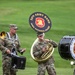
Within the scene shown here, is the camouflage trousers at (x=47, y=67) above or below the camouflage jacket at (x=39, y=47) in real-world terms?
below

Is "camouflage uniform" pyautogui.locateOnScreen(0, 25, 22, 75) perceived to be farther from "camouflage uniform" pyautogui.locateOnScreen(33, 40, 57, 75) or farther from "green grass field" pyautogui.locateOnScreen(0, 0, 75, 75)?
"green grass field" pyautogui.locateOnScreen(0, 0, 75, 75)

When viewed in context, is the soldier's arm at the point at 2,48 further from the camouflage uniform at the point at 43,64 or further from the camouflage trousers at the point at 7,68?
the camouflage uniform at the point at 43,64

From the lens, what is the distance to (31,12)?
41.7 meters

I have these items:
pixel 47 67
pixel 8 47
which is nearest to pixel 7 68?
pixel 8 47

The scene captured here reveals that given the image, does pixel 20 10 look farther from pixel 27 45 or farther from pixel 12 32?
pixel 12 32

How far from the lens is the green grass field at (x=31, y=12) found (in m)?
29.3

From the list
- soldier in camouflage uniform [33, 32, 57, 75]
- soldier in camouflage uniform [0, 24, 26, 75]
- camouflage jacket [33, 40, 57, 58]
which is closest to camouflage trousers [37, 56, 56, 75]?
soldier in camouflage uniform [33, 32, 57, 75]

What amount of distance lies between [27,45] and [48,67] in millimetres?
13273

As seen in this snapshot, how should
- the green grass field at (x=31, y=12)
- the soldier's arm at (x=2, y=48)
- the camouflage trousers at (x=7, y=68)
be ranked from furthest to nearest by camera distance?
the green grass field at (x=31, y=12) → the camouflage trousers at (x=7, y=68) → the soldier's arm at (x=2, y=48)

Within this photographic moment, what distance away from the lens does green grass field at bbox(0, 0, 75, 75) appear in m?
29.3

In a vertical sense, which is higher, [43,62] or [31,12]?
[31,12]

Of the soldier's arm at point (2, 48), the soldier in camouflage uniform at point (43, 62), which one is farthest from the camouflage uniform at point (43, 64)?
the soldier's arm at point (2, 48)

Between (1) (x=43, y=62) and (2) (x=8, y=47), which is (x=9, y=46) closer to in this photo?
(2) (x=8, y=47)

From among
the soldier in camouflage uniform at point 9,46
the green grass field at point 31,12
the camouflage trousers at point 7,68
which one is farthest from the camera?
the green grass field at point 31,12
